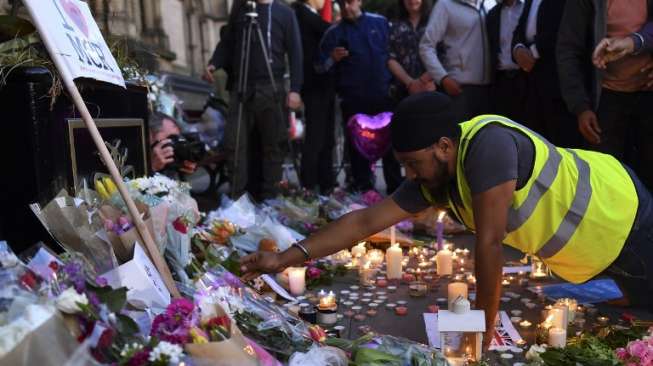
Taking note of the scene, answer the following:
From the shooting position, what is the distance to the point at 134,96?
10.9ft

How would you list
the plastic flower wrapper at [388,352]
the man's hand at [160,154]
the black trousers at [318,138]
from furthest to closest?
1. the black trousers at [318,138]
2. the man's hand at [160,154]
3. the plastic flower wrapper at [388,352]

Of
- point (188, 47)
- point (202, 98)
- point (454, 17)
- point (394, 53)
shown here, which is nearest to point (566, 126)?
point (454, 17)

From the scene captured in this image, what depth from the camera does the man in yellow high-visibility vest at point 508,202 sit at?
230 cm

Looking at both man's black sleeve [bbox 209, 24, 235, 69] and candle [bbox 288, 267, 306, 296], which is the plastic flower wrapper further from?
man's black sleeve [bbox 209, 24, 235, 69]

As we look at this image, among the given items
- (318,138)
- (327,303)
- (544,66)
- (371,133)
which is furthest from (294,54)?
(327,303)

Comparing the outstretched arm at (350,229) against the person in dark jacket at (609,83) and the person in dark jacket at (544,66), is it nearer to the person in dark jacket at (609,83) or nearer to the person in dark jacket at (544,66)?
the person in dark jacket at (609,83)

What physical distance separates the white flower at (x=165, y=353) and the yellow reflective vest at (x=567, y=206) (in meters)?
1.33

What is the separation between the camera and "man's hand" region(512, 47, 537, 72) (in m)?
4.23

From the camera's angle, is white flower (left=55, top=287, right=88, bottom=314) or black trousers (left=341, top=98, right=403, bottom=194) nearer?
white flower (left=55, top=287, right=88, bottom=314)

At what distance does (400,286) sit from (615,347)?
1.38 meters

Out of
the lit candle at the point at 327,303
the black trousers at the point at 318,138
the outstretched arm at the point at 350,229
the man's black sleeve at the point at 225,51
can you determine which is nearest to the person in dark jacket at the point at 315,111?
the black trousers at the point at 318,138

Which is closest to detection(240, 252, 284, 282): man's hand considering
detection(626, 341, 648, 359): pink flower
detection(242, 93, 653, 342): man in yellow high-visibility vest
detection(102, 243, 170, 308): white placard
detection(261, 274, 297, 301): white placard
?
detection(242, 93, 653, 342): man in yellow high-visibility vest

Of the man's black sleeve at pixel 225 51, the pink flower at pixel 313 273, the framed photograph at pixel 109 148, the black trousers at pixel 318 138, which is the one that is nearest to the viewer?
the framed photograph at pixel 109 148

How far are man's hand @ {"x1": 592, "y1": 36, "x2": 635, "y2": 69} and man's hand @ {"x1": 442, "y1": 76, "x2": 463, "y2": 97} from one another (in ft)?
5.03
